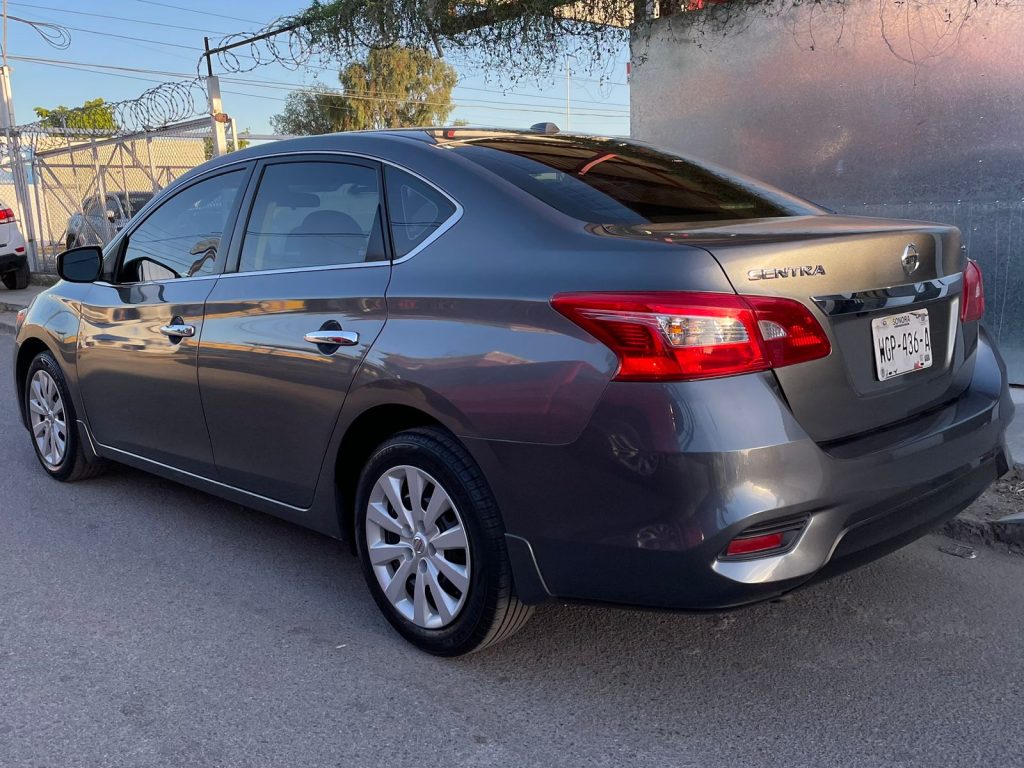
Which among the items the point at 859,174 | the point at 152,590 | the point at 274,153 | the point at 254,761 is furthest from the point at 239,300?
the point at 859,174

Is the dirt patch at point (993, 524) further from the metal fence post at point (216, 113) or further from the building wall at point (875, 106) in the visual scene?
Answer: the metal fence post at point (216, 113)

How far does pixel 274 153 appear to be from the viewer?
3.81 metres

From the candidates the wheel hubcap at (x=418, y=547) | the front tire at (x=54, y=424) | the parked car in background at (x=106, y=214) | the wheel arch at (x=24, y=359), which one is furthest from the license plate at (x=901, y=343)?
the parked car in background at (x=106, y=214)

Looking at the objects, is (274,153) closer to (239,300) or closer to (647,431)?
(239,300)

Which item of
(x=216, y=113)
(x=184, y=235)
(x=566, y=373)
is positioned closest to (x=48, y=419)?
(x=184, y=235)

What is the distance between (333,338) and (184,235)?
140 centimetres

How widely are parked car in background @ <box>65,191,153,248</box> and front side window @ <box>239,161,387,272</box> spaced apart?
A: 480 inches

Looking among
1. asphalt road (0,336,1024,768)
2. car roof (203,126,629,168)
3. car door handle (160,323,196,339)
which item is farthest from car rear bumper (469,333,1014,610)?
car door handle (160,323,196,339)

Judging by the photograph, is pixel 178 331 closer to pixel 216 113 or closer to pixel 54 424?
pixel 54 424

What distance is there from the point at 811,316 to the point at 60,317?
384 cm

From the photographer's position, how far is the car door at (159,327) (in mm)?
3916

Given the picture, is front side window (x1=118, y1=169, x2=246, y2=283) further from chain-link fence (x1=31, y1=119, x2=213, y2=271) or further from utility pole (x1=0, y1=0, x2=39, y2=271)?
utility pole (x1=0, y1=0, x2=39, y2=271)

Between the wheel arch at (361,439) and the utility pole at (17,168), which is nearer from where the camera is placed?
the wheel arch at (361,439)

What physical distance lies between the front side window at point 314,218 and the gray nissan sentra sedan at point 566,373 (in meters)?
0.01
